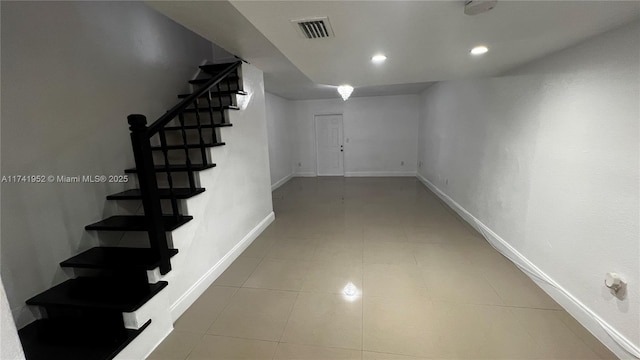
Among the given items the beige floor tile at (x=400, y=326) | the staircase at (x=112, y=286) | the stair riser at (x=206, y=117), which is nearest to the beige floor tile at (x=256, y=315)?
the staircase at (x=112, y=286)

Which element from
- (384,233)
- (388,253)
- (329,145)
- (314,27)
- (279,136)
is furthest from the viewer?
(329,145)

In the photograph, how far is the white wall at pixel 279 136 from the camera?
20.1ft

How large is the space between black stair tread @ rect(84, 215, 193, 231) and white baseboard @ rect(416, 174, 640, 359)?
9.80ft

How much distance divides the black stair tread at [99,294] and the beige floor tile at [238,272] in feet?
2.34

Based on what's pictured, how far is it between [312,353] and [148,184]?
1.51 m

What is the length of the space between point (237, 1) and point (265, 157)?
2.71 m

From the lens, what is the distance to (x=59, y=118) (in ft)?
6.26

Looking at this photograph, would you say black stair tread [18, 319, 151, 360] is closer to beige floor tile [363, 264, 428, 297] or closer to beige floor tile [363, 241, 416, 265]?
beige floor tile [363, 264, 428, 297]

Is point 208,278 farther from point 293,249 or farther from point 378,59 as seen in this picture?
point 378,59

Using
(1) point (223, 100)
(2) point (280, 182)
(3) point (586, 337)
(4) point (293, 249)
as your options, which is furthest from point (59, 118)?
(2) point (280, 182)

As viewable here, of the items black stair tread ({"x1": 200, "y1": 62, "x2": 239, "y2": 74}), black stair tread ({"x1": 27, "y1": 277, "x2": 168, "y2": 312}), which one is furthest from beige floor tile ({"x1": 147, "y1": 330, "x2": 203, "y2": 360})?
black stair tread ({"x1": 200, "y1": 62, "x2": 239, "y2": 74})

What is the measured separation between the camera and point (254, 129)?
3.43m

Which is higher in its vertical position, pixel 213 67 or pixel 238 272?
pixel 213 67

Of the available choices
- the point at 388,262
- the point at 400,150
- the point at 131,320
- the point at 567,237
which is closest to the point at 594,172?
the point at 567,237
